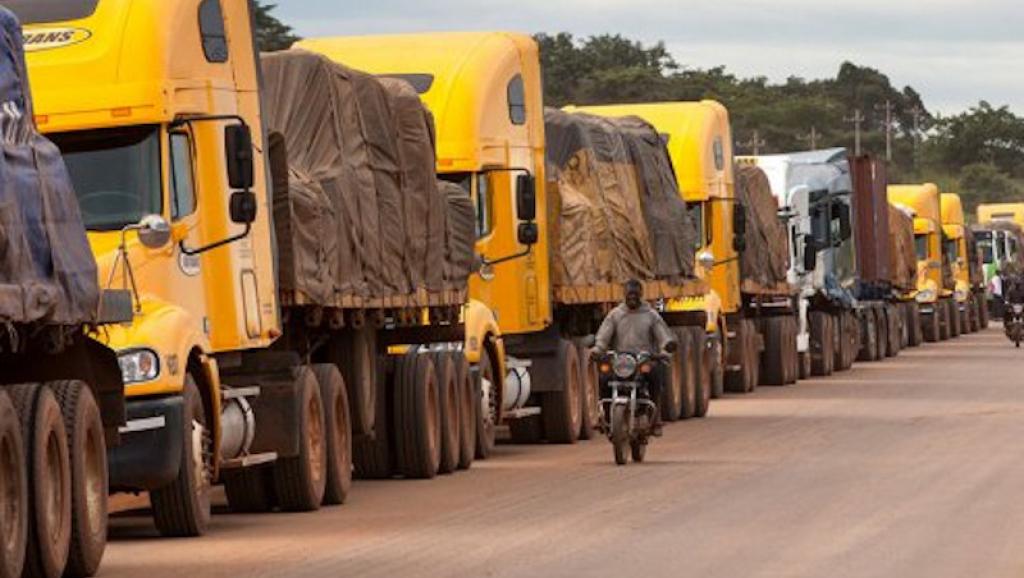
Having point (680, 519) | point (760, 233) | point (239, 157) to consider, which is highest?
point (239, 157)

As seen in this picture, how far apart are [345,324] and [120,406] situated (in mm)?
6880

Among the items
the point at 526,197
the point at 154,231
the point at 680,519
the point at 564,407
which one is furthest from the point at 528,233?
the point at 154,231

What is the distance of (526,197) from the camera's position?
99.5 feet

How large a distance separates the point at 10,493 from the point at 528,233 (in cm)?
1469

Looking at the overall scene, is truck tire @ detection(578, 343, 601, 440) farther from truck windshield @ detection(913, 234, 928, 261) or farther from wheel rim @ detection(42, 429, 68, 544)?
truck windshield @ detection(913, 234, 928, 261)

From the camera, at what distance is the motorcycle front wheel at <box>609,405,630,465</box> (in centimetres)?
2770

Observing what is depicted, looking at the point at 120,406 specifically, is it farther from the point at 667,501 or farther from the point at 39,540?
the point at 667,501

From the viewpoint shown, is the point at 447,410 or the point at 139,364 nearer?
the point at 139,364

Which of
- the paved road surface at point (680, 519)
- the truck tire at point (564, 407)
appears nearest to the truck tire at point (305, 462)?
the paved road surface at point (680, 519)

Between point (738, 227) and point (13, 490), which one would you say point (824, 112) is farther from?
point (13, 490)

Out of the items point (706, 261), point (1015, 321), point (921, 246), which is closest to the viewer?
point (706, 261)

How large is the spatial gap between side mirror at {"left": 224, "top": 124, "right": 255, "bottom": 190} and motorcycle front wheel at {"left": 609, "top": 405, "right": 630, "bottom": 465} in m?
7.58

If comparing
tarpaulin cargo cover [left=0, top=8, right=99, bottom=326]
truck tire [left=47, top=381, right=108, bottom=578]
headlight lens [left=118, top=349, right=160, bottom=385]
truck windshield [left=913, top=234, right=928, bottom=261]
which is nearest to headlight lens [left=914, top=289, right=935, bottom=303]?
truck windshield [left=913, top=234, right=928, bottom=261]

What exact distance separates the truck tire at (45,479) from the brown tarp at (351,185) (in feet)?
19.9
